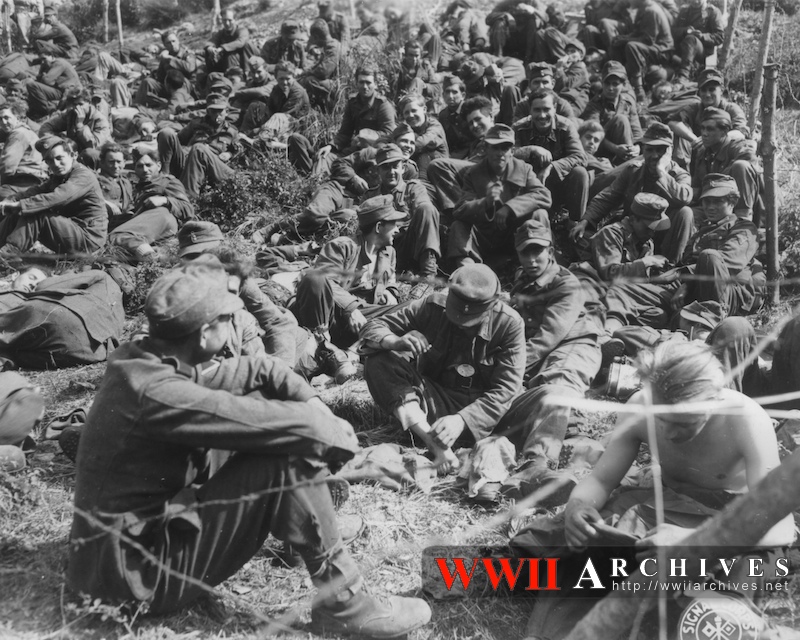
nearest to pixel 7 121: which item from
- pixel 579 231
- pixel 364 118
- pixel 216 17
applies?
pixel 364 118

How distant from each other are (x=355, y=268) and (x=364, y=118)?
12.4 ft

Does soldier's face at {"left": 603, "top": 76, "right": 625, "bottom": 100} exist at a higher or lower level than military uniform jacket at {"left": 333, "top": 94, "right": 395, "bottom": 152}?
higher

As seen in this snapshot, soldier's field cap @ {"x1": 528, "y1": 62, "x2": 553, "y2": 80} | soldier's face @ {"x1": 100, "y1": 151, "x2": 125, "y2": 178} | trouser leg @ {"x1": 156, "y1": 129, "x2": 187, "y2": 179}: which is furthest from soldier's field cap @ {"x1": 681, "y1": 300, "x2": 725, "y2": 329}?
trouser leg @ {"x1": 156, "y1": 129, "x2": 187, "y2": 179}

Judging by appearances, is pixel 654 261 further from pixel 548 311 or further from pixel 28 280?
pixel 28 280

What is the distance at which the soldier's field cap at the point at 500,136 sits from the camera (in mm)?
7391

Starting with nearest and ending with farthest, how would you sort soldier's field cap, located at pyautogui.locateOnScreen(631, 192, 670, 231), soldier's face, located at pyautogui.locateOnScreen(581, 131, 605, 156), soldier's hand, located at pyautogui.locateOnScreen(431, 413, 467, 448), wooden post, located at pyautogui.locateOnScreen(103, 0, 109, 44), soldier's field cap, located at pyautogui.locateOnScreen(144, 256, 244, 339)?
soldier's field cap, located at pyautogui.locateOnScreen(144, 256, 244, 339) → soldier's hand, located at pyautogui.locateOnScreen(431, 413, 467, 448) → soldier's field cap, located at pyautogui.locateOnScreen(631, 192, 670, 231) → soldier's face, located at pyautogui.locateOnScreen(581, 131, 605, 156) → wooden post, located at pyautogui.locateOnScreen(103, 0, 109, 44)

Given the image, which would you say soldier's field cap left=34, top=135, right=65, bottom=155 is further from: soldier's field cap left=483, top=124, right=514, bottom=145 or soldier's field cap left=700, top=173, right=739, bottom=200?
soldier's field cap left=700, top=173, right=739, bottom=200

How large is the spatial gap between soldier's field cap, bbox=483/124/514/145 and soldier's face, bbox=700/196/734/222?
5.73ft

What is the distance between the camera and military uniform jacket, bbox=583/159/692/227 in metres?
7.17

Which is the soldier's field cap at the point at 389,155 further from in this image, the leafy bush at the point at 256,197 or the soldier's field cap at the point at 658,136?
the soldier's field cap at the point at 658,136

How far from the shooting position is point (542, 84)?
9.32 metres

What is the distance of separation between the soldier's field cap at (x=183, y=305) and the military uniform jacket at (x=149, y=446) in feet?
0.36

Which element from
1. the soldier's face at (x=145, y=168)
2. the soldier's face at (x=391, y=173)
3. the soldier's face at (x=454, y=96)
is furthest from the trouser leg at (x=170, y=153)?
the soldier's face at (x=391, y=173)

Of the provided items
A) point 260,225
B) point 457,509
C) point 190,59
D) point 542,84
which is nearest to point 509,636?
point 457,509
